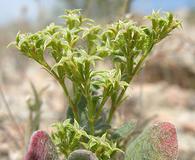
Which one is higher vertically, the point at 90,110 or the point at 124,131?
the point at 90,110

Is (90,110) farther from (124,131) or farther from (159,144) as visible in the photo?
(159,144)

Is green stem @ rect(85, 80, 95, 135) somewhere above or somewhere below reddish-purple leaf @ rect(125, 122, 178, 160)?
above

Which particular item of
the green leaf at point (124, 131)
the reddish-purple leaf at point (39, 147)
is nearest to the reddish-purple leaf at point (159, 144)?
the green leaf at point (124, 131)

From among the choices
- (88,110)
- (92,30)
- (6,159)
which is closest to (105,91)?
(88,110)

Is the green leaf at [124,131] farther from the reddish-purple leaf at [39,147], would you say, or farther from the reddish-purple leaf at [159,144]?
the reddish-purple leaf at [39,147]

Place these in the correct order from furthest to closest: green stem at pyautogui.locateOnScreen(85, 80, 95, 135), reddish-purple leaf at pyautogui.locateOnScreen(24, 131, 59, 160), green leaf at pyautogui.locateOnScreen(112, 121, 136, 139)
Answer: green leaf at pyautogui.locateOnScreen(112, 121, 136, 139) < green stem at pyautogui.locateOnScreen(85, 80, 95, 135) < reddish-purple leaf at pyautogui.locateOnScreen(24, 131, 59, 160)

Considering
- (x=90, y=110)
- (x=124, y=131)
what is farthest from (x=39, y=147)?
(x=124, y=131)

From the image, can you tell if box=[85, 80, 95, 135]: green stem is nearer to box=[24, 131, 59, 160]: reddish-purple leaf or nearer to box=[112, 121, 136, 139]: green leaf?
box=[112, 121, 136, 139]: green leaf

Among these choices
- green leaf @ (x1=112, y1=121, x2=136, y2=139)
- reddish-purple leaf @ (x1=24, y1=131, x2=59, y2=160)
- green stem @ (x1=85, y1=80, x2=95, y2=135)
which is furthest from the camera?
green leaf @ (x1=112, y1=121, x2=136, y2=139)

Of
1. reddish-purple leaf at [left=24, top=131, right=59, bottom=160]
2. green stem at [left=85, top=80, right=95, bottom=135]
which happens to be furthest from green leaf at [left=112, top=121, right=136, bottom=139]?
reddish-purple leaf at [left=24, top=131, right=59, bottom=160]

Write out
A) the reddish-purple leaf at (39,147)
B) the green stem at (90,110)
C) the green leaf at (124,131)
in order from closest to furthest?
the reddish-purple leaf at (39,147) < the green stem at (90,110) < the green leaf at (124,131)

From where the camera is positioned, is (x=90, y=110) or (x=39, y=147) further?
(x=90, y=110)

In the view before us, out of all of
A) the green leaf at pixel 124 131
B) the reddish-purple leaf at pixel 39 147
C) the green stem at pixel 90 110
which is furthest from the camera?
the green leaf at pixel 124 131

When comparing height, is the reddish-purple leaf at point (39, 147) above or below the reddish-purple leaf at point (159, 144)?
above
